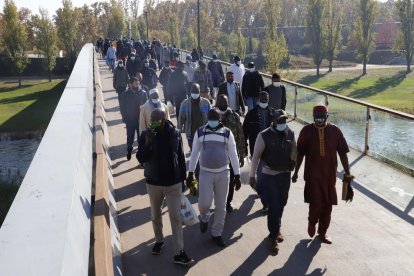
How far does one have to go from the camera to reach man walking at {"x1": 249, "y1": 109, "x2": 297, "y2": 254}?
20.5 feet

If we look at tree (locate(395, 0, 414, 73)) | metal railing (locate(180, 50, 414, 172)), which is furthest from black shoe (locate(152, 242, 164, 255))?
tree (locate(395, 0, 414, 73))

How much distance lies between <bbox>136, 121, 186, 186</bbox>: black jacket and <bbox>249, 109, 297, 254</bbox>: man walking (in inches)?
45.2

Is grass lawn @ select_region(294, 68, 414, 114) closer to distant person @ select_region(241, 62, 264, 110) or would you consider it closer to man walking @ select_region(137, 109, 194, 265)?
distant person @ select_region(241, 62, 264, 110)

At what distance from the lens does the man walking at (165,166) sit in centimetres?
573

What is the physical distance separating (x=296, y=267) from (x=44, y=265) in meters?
3.66

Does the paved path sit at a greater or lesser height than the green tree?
lesser

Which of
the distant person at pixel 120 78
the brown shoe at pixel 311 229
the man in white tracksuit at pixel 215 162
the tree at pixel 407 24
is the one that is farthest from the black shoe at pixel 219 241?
the tree at pixel 407 24

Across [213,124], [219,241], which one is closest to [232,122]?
[213,124]

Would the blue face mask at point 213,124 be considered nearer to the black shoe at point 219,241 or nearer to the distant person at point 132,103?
the black shoe at point 219,241

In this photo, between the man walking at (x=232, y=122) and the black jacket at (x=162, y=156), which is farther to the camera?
the man walking at (x=232, y=122)

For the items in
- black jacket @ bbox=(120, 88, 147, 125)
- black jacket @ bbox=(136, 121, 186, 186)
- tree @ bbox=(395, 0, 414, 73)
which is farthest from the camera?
tree @ bbox=(395, 0, 414, 73)

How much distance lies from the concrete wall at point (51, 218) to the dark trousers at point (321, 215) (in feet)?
9.36

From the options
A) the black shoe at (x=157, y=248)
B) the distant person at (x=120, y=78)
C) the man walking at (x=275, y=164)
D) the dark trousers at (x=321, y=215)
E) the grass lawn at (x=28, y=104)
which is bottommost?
the grass lawn at (x=28, y=104)

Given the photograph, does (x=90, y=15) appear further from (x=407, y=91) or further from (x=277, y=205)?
(x=277, y=205)
